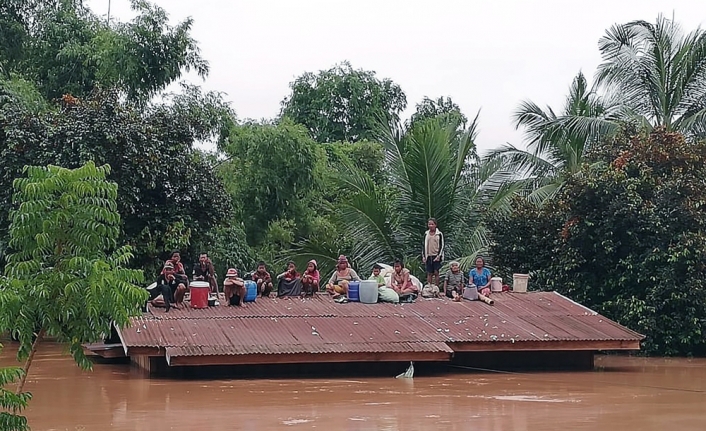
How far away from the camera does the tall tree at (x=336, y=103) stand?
33.4 m

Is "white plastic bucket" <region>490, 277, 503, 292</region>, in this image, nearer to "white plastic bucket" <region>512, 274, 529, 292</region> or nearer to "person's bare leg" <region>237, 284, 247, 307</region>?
"white plastic bucket" <region>512, 274, 529, 292</region>

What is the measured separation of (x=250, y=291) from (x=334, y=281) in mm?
1706

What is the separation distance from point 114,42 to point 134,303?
13993 mm

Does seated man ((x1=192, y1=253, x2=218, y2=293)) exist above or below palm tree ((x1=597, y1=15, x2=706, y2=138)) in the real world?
below

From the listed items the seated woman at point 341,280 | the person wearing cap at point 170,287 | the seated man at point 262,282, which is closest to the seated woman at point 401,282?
the seated woman at point 341,280

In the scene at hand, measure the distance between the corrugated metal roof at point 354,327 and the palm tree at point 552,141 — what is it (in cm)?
615

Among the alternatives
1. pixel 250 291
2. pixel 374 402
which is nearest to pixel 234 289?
pixel 250 291

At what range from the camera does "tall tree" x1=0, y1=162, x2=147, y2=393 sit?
7012 mm

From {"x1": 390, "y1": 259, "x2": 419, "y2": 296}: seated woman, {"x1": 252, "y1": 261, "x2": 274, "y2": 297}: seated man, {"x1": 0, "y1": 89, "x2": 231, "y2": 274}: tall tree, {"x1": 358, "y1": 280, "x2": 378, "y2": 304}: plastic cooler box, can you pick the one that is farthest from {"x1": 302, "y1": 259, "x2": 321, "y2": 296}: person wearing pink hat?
{"x1": 0, "y1": 89, "x2": 231, "y2": 274}: tall tree

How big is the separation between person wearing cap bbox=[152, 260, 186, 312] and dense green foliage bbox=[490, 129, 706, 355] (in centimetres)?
749

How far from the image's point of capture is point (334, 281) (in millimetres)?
16500

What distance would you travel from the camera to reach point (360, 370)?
1458cm

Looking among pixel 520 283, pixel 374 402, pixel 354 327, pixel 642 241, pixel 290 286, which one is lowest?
pixel 374 402

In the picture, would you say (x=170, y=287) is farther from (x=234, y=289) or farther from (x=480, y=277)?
(x=480, y=277)
